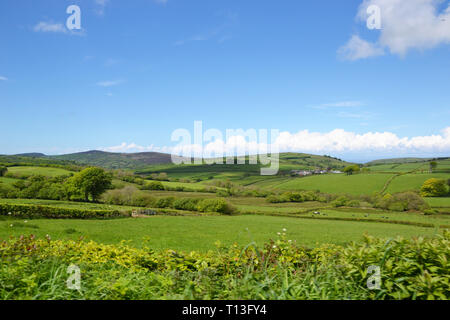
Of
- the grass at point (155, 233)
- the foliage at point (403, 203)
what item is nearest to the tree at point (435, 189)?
the foliage at point (403, 203)

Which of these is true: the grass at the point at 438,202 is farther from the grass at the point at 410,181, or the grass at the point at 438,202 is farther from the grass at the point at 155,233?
the grass at the point at 155,233

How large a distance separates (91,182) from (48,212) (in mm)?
13027

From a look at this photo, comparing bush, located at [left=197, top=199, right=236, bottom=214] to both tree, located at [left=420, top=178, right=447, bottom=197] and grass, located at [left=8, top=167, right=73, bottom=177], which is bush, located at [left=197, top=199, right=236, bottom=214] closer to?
grass, located at [left=8, top=167, right=73, bottom=177]

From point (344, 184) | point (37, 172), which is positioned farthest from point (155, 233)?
point (344, 184)

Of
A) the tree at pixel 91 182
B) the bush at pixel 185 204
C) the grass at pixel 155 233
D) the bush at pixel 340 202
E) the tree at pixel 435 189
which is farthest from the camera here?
the bush at pixel 340 202

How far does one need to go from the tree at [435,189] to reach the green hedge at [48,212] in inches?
2424

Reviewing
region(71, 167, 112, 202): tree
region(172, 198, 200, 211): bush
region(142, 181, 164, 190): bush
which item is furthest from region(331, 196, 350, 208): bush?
region(71, 167, 112, 202): tree

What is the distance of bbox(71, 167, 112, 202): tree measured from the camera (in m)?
37.2

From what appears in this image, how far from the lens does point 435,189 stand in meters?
55.7

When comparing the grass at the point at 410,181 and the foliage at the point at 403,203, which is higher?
the grass at the point at 410,181

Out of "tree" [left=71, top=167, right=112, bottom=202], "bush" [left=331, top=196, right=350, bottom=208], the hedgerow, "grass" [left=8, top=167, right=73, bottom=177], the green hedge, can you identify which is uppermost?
the hedgerow

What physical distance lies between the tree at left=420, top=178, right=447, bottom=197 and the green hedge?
6157 centimetres

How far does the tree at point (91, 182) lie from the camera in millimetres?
37219
